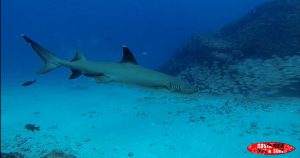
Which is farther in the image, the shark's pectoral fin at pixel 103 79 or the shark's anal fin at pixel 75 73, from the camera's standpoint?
the shark's anal fin at pixel 75 73

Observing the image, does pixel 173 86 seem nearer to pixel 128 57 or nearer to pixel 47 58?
pixel 128 57

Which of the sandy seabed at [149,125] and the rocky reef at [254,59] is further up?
the rocky reef at [254,59]

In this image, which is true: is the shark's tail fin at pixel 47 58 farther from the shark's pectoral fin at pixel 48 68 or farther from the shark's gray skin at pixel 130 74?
the shark's gray skin at pixel 130 74

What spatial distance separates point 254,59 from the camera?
20.4 metres

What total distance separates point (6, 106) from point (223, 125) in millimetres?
12180

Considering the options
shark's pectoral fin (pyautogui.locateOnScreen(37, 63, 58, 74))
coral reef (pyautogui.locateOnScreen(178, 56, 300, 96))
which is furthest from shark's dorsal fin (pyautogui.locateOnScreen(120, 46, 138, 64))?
coral reef (pyautogui.locateOnScreen(178, 56, 300, 96))

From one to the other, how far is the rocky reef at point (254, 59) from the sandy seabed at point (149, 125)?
4.10 feet

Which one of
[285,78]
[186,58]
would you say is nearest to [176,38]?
[186,58]

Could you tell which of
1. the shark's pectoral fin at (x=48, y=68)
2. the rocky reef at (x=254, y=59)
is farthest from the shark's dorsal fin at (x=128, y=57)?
the rocky reef at (x=254, y=59)

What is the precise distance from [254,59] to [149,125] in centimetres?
890

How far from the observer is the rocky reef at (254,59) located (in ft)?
61.1

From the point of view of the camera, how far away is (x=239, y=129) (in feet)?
42.9

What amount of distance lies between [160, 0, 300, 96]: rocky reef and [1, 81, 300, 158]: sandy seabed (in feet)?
4.10

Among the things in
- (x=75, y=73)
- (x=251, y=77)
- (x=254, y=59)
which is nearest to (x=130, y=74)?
(x=75, y=73)
